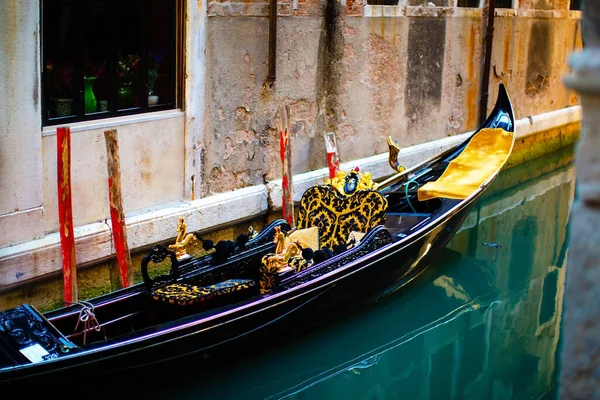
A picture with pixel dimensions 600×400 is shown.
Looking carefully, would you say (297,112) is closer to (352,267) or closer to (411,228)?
(411,228)

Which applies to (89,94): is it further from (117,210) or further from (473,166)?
(473,166)

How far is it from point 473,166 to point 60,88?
7.07ft

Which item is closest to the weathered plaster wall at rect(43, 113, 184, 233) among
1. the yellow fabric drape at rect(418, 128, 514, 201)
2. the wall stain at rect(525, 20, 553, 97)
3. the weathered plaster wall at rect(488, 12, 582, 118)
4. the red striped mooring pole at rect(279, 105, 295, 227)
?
the red striped mooring pole at rect(279, 105, 295, 227)

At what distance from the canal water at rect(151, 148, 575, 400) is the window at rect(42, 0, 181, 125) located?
127 centimetres

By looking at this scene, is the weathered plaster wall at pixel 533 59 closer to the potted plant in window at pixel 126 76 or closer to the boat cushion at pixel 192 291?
the potted plant in window at pixel 126 76

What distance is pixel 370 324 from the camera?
3.68 m

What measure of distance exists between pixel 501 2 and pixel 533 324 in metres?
3.58

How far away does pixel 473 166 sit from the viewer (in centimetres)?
446

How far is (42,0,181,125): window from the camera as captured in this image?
3.41 metres

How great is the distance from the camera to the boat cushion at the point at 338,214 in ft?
12.0

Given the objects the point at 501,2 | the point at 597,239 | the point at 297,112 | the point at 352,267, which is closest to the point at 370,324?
the point at 352,267

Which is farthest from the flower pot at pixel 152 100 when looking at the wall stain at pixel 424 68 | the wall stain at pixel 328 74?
the wall stain at pixel 424 68

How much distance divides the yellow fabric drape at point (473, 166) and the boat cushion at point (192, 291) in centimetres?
137

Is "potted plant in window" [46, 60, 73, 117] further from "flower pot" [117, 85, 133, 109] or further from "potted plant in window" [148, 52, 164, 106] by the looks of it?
"potted plant in window" [148, 52, 164, 106]
